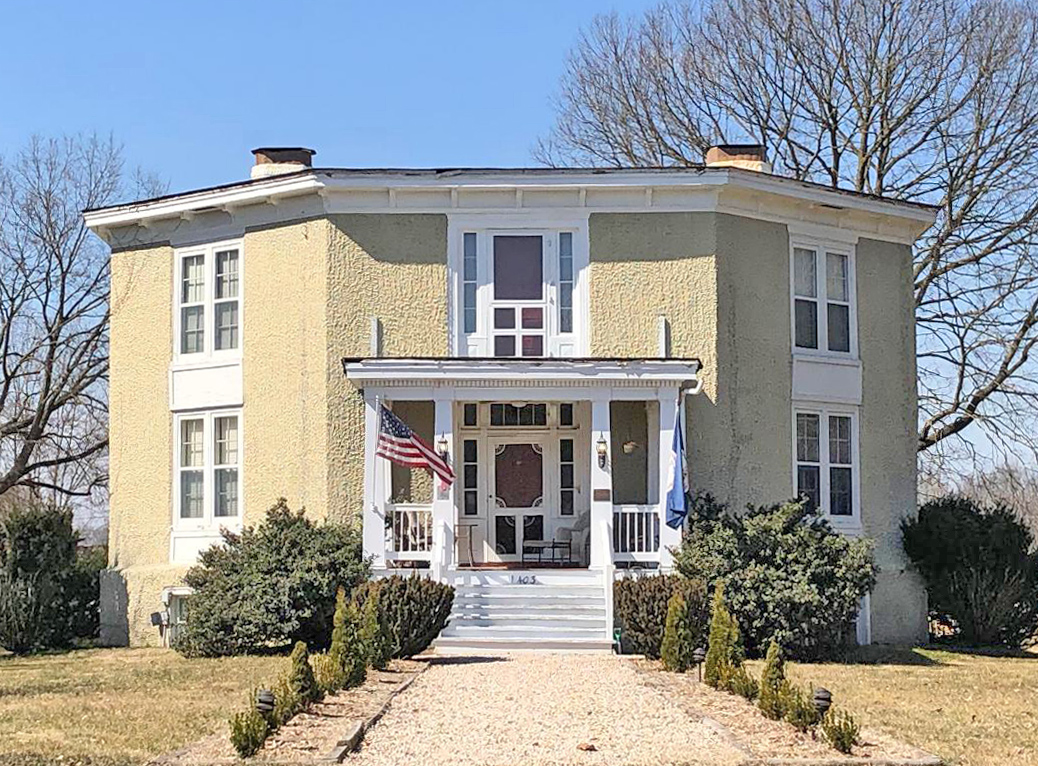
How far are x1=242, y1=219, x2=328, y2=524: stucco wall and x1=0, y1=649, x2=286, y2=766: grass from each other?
127 inches

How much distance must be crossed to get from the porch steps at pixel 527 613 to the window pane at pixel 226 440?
4.78 metres

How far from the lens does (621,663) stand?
1864cm

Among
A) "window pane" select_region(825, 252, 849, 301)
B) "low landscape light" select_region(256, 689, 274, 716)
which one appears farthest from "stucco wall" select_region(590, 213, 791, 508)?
"low landscape light" select_region(256, 689, 274, 716)

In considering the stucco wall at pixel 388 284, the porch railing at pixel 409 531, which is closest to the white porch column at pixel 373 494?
the porch railing at pixel 409 531

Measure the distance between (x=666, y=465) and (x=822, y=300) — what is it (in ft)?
15.2

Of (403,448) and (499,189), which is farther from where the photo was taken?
(499,189)

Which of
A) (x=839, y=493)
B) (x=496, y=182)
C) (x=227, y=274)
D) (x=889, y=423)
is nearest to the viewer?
(x=496, y=182)

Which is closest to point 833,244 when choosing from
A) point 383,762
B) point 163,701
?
point 163,701

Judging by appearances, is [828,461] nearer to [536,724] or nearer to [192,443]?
[192,443]

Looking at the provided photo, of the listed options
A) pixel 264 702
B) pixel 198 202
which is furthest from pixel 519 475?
pixel 264 702

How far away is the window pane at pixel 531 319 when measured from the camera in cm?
2338

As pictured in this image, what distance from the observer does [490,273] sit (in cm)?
2339

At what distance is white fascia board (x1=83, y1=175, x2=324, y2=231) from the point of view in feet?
75.8

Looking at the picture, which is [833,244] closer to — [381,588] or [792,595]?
[792,595]
